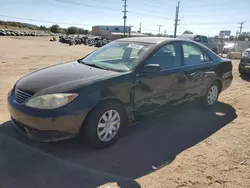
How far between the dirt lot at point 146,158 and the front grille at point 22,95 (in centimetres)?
67

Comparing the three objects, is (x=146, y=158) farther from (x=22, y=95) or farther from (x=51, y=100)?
(x=22, y=95)

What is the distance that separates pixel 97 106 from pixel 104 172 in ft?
2.74

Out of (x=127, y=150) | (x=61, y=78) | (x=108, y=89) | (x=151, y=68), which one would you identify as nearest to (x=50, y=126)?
(x=61, y=78)

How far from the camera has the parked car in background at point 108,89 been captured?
294 cm

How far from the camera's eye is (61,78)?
10.9 feet

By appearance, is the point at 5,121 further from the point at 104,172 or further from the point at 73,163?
the point at 104,172

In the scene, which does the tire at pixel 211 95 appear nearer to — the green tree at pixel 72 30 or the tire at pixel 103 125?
the tire at pixel 103 125

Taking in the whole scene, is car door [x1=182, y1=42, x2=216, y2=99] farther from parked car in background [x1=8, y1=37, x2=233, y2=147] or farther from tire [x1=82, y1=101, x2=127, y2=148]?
tire [x1=82, y1=101, x2=127, y2=148]

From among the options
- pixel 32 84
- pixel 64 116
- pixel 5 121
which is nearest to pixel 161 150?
pixel 64 116

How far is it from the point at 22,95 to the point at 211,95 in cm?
388

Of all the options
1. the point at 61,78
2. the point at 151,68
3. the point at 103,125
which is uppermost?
the point at 151,68

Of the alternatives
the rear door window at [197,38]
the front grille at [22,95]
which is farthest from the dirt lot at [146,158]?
the rear door window at [197,38]

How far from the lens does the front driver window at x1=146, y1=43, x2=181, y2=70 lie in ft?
12.7

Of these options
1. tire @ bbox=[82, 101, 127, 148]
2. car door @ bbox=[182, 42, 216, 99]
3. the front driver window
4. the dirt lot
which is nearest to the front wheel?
car door @ bbox=[182, 42, 216, 99]
